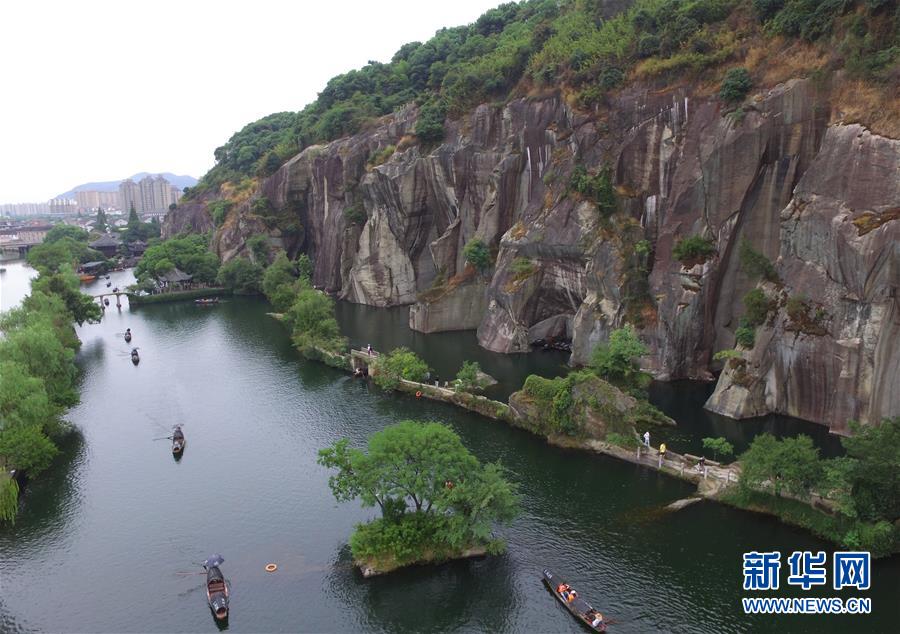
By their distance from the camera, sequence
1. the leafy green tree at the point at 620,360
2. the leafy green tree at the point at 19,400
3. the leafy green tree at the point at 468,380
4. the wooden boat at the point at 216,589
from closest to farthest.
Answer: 1. the wooden boat at the point at 216,589
2. the leafy green tree at the point at 19,400
3. the leafy green tree at the point at 620,360
4. the leafy green tree at the point at 468,380

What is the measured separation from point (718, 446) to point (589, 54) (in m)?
39.5

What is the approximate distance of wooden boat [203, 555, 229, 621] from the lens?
27.0m

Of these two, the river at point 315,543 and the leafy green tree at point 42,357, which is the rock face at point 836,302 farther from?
the leafy green tree at point 42,357

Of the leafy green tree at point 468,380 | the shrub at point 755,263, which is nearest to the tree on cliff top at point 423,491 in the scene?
the leafy green tree at point 468,380

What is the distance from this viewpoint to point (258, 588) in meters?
Answer: 28.7

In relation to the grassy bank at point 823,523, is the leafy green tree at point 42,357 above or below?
above

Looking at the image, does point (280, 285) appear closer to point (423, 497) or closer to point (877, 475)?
point (423, 497)

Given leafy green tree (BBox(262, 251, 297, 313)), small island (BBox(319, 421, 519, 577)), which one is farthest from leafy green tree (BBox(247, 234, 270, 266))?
small island (BBox(319, 421, 519, 577))

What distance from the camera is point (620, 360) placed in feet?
149

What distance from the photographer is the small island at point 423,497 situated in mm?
28781

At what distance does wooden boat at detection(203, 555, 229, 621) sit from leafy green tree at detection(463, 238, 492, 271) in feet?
145

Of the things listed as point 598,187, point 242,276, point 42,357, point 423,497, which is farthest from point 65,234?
point 423,497

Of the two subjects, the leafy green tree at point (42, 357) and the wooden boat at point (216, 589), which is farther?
the leafy green tree at point (42, 357)

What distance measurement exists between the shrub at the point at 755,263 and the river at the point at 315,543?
17611 mm
